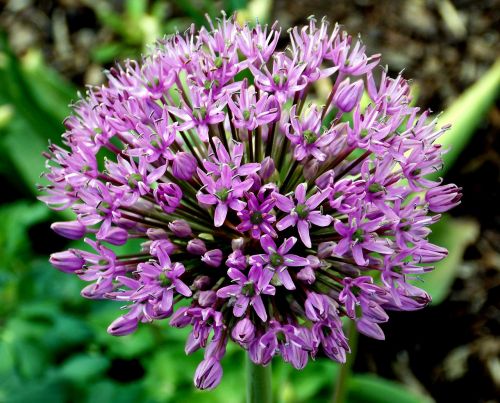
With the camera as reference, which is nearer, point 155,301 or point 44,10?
point 155,301

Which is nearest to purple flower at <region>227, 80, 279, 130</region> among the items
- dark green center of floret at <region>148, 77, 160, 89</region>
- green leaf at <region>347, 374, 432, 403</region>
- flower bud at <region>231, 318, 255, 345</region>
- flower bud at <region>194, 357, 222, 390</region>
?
dark green center of floret at <region>148, 77, 160, 89</region>

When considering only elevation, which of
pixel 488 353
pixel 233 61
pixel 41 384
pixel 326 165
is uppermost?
pixel 233 61

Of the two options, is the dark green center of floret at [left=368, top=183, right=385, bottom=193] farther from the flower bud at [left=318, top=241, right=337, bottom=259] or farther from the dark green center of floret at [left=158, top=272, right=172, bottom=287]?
the dark green center of floret at [left=158, top=272, right=172, bottom=287]

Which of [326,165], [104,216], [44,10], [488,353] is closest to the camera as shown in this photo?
[104,216]

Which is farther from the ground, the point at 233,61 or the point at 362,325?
the point at 233,61

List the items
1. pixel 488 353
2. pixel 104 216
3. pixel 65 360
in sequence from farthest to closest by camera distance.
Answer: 1. pixel 488 353
2. pixel 65 360
3. pixel 104 216

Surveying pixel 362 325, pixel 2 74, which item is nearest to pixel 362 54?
pixel 362 325

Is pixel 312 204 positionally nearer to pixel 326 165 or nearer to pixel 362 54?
pixel 326 165
